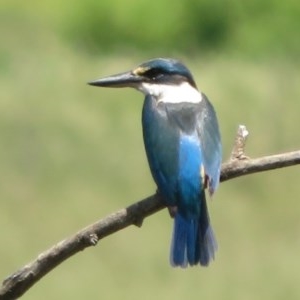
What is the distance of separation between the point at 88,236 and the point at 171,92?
1027mm

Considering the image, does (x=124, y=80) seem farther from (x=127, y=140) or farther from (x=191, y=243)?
(x=127, y=140)

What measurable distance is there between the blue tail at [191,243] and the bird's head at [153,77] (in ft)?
1.35

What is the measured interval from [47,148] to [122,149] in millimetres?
438

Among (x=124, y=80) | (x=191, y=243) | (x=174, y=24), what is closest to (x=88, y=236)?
(x=191, y=243)

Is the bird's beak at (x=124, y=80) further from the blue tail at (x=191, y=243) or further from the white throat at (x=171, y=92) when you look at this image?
the blue tail at (x=191, y=243)

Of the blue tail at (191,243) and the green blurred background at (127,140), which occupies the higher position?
the blue tail at (191,243)

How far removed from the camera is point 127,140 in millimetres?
8172

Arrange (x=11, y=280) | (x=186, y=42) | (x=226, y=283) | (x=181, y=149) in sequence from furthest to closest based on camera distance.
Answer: (x=186, y=42)
(x=226, y=283)
(x=181, y=149)
(x=11, y=280)

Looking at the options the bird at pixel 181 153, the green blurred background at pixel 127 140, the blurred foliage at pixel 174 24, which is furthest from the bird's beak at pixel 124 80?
the blurred foliage at pixel 174 24

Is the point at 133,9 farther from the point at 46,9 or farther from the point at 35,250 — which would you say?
the point at 35,250

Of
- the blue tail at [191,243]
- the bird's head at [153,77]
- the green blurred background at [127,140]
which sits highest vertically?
the bird's head at [153,77]

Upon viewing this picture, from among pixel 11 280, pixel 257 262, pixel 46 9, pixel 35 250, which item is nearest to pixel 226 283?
pixel 257 262

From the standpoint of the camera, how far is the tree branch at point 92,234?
298cm

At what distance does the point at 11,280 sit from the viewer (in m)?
2.97
